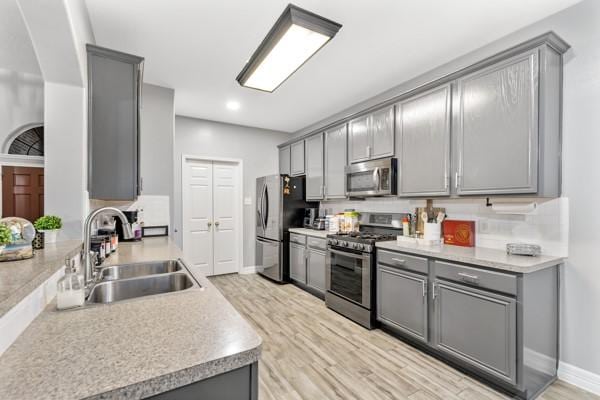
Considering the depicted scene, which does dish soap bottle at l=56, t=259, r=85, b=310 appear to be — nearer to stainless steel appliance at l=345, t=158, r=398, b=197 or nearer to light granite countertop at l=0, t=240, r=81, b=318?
light granite countertop at l=0, t=240, r=81, b=318

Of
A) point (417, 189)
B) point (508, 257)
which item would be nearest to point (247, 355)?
point (508, 257)

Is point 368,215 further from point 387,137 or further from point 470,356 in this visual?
point 470,356

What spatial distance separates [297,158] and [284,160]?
49cm

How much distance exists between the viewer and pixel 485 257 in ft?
6.54

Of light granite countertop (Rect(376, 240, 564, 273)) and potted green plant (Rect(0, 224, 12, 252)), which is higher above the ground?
potted green plant (Rect(0, 224, 12, 252))

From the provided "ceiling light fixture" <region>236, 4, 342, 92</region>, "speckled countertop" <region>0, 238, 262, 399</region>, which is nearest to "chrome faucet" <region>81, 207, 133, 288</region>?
"speckled countertop" <region>0, 238, 262, 399</region>

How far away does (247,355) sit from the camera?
756 mm

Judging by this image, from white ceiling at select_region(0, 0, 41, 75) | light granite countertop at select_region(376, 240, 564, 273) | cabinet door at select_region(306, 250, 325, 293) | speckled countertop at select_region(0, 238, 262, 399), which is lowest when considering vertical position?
cabinet door at select_region(306, 250, 325, 293)

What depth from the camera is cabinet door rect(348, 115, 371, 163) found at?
331 cm

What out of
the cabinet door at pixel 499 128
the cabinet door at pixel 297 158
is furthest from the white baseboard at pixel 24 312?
the cabinet door at pixel 297 158

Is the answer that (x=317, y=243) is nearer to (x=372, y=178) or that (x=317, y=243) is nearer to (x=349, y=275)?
(x=349, y=275)

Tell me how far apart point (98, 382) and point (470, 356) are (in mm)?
2283

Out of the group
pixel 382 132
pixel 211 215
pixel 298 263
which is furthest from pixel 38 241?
pixel 211 215

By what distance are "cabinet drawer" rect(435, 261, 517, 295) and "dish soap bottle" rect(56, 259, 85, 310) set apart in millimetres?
2272
